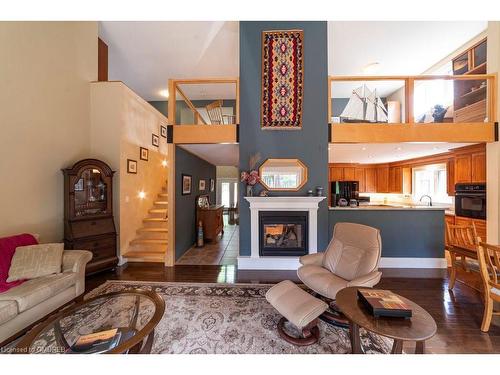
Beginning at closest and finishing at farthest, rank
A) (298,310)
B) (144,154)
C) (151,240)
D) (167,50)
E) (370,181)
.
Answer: (298,310) < (151,240) < (167,50) < (144,154) < (370,181)

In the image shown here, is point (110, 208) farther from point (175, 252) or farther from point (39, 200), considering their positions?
point (175, 252)

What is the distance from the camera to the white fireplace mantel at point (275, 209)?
3.42 meters

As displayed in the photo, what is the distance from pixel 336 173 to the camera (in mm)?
6648

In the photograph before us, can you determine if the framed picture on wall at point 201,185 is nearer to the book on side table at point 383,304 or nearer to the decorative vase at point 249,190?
the decorative vase at point 249,190

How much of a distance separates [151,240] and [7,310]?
2.41 meters

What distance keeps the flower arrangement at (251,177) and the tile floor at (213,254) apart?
1.56 meters

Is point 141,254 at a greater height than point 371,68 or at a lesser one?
lesser

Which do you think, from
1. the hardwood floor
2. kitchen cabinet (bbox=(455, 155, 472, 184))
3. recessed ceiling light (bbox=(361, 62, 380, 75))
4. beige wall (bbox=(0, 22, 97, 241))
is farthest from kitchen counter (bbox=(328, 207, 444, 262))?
beige wall (bbox=(0, 22, 97, 241))

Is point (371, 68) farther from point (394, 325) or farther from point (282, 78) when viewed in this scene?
point (394, 325)

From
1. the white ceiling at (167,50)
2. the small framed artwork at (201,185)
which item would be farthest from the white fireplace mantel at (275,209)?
the white ceiling at (167,50)

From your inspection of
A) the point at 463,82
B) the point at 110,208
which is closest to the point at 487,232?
the point at 463,82

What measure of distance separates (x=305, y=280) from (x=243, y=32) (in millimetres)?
4095

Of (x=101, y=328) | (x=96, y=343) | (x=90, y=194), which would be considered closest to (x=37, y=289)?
(x=101, y=328)
